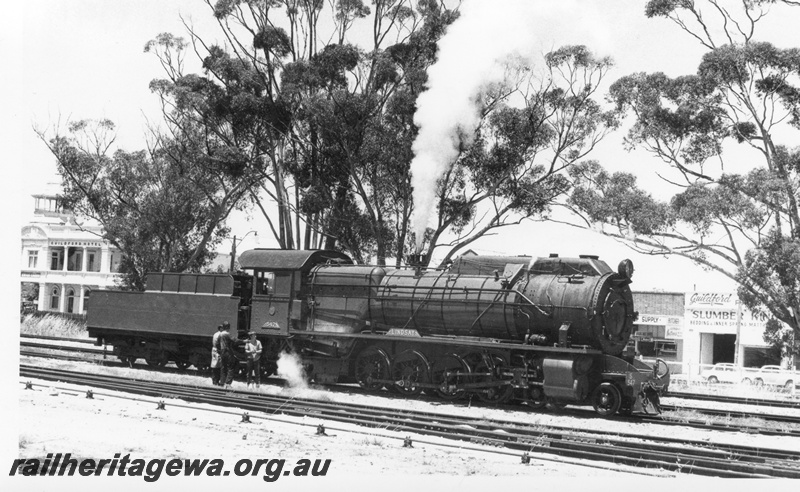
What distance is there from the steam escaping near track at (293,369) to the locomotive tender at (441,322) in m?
0.14

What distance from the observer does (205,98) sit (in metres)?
29.7

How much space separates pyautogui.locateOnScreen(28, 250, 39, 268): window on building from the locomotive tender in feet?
9.48

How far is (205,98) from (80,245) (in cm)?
664

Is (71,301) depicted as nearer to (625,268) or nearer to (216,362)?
(216,362)

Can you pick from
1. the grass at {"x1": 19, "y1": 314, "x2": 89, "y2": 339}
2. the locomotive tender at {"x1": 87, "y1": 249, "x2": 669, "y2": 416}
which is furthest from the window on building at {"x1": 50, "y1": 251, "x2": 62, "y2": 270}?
the grass at {"x1": 19, "y1": 314, "x2": 89, "y2": 339}

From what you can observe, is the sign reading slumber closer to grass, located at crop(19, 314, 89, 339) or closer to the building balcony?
the building balcony

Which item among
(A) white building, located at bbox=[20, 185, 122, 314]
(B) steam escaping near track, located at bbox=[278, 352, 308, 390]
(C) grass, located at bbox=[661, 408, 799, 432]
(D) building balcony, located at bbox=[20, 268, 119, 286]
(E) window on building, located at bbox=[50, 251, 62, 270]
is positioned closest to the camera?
(C) grass, located at bbox=[661, 408, 799, 432]

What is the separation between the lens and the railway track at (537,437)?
374 inches

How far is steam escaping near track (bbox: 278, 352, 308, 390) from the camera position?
17531 millimetres

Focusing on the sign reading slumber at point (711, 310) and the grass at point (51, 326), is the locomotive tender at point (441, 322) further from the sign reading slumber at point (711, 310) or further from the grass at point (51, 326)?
the sign reading slumber at point (711, 310)

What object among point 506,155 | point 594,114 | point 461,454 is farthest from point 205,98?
point 461,454

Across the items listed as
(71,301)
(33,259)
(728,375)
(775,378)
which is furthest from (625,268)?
(71,301)

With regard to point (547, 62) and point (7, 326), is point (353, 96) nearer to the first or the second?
point (547, 62)

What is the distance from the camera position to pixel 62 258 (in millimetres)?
21047
